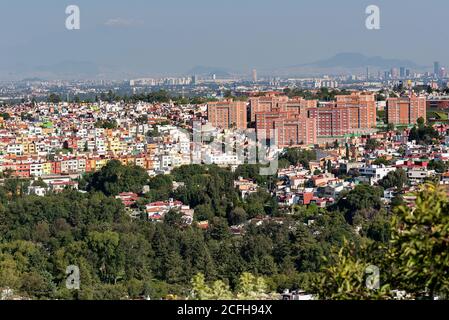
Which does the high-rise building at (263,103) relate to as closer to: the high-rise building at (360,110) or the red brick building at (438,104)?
the high-rise building at (360,110)

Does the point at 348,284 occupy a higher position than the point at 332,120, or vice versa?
the point at 348,284

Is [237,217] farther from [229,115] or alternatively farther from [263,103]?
[263,103]

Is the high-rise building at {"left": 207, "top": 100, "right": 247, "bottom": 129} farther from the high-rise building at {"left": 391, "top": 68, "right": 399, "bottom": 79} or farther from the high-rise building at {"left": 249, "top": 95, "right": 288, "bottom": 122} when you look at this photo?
the high-rise building at {"left": 391, "top": 68, "right": 399, "bottom": 79}

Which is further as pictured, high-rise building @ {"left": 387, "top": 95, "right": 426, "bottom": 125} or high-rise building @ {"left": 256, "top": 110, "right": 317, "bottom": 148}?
high-rise building @ {"left": 387, "top": 95, "right": 426, "bottom": 125}

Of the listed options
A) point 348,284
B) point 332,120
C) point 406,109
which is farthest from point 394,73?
point 348,284

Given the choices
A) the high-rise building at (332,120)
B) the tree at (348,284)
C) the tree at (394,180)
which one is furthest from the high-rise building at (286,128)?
the tree at (348,284)

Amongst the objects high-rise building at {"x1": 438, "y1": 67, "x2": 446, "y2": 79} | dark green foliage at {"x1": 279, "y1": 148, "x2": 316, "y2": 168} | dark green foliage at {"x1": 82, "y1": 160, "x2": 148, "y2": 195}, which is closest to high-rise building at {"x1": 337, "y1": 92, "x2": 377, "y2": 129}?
dark green foliage at {"x1": 279, "y1": 148, "x2": 316, "y2": 168}
